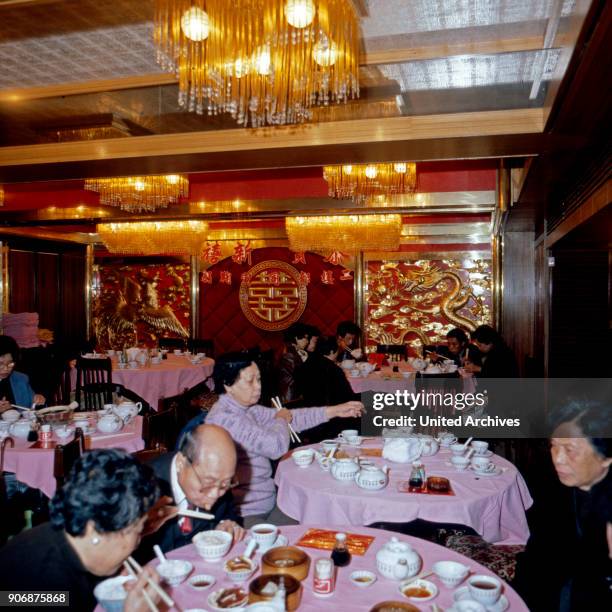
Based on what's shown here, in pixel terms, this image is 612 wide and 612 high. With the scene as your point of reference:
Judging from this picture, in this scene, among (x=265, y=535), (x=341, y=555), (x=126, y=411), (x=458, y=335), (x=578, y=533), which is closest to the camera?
(x=341, y=555)

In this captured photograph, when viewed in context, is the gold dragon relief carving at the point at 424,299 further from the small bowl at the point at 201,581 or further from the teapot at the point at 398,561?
the small bowl at the point at 201,581

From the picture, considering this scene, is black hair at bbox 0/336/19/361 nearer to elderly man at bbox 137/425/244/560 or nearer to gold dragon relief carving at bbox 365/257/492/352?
elderly man at bbox 137/425/244/560

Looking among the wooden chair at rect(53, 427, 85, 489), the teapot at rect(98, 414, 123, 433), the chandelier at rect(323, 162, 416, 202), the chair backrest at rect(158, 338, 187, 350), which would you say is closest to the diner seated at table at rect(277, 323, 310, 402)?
the chandelier at rect(323, 162, 416, 202)

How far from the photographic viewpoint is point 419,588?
1760 millimetres

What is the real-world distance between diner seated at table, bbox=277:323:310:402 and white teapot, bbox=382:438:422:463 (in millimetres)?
1793

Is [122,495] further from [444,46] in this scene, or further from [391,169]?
[391,169]

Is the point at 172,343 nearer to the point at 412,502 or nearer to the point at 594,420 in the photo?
the point at 412,502

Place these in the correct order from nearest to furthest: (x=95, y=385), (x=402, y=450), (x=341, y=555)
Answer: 1. (x=341, y=555)
2. (x=402, y=450)
3. (x=95, y=385)

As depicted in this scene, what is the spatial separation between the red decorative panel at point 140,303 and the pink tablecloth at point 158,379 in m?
3.69

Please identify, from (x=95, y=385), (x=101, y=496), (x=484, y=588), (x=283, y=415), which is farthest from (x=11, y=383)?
(x=484, y=588)

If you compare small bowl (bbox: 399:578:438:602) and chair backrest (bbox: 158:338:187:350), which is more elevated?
chair backrest (bbox: 158:338:187:350)

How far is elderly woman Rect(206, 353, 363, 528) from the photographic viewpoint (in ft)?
9.18

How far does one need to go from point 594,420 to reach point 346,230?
586cm

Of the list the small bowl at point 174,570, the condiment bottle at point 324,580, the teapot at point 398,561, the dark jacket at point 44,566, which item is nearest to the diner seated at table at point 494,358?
the teapot at point 398,561
